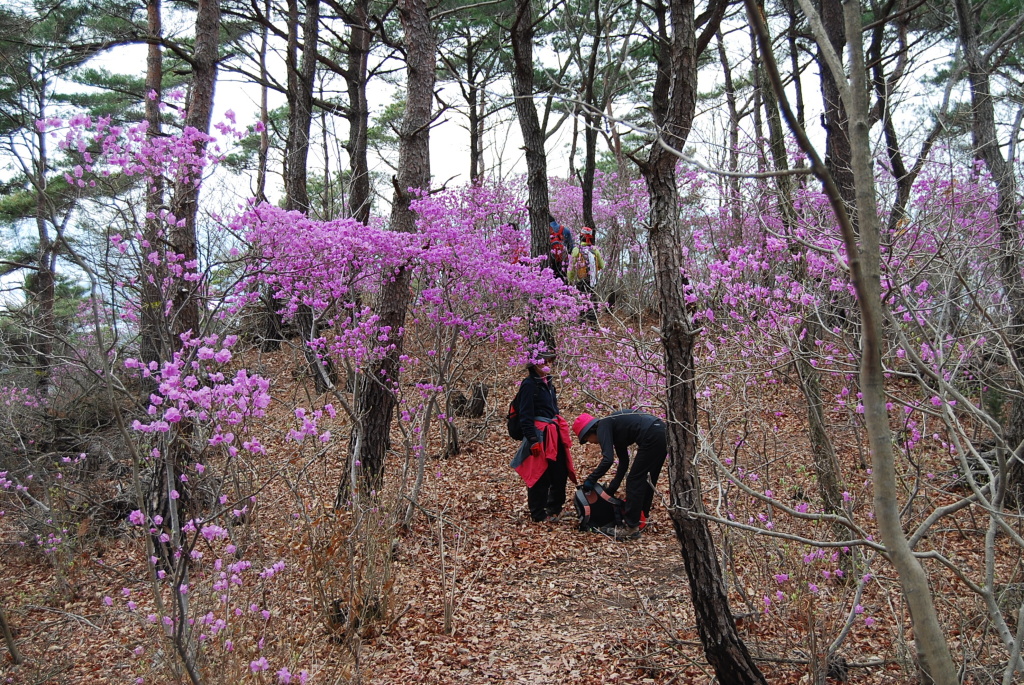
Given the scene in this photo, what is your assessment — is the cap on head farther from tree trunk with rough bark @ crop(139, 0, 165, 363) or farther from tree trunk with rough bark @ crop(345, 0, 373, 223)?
tree trunk with rough bark @ crop(345, 0, 373, 223)

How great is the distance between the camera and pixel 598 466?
5.64 m

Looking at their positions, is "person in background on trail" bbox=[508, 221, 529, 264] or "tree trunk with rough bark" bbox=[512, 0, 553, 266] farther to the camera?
"tree trunk with rough bark" bbox=[512, 0, 553, 266]

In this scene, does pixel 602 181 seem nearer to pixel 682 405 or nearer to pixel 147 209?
pixel 147 209

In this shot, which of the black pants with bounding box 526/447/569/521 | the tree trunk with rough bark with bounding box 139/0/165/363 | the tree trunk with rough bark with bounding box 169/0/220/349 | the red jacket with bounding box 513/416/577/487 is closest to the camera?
the tree trunk with rough bark with bounding box 139/0/165/363

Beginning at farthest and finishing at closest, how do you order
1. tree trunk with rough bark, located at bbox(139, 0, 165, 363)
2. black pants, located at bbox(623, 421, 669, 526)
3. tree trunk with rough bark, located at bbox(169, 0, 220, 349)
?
black pants, located at bbox(623, 421, 669, 526)
tree trunk with rough bark, located at bbox(169, 0, 220, 349)
tree trunk with rough bark, located at bbox(139, 0, 165, 363)

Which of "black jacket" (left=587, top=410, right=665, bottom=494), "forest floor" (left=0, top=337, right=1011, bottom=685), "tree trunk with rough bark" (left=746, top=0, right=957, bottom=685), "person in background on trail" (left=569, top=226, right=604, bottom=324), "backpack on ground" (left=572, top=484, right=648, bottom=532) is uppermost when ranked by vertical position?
"person in background on trail" (left=569, top=226, right=604, bottom=324)

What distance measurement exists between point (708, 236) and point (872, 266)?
10.8 metres

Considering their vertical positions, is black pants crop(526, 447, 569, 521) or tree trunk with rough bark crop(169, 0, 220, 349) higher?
tree trunk with rough bark crop(169, 0, 220, 349)

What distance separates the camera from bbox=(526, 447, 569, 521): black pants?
5.71 metres

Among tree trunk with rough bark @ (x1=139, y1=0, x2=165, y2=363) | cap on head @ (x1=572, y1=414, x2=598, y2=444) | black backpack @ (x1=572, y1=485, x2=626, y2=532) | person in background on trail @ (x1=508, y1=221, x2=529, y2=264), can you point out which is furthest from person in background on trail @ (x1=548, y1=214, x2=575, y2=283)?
tree trunk with rough bark @ (x1=139, y1=0, x2=165, y2=363)

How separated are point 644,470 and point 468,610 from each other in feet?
5.59

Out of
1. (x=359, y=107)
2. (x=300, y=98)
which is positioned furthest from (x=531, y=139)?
(x=300, y=98)

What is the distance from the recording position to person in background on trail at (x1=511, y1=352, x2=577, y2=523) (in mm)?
5594

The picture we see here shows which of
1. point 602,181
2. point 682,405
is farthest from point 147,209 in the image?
point 602,181
